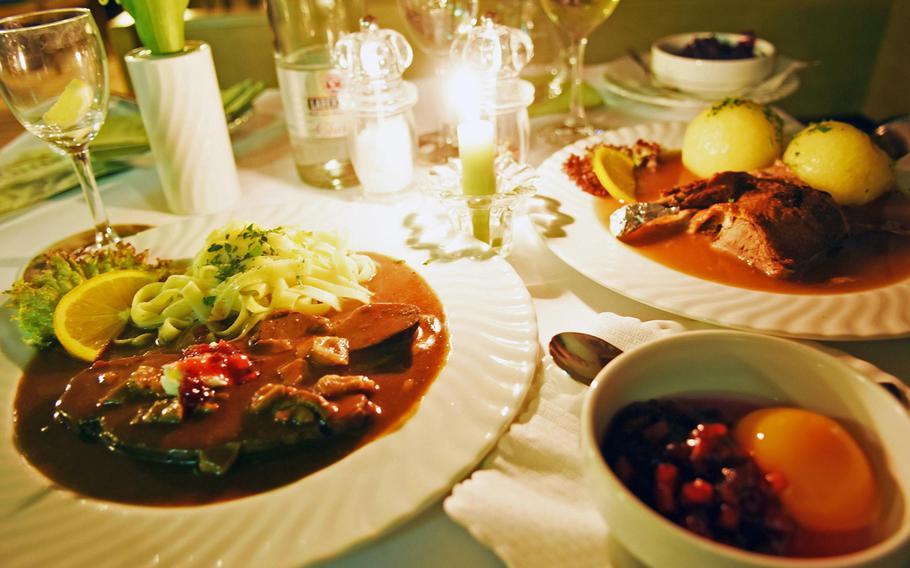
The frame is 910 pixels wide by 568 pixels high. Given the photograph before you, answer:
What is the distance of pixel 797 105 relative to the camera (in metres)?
5.18

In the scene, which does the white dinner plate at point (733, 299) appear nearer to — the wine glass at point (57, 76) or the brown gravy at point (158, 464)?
the brown gravy at point (158, 464)

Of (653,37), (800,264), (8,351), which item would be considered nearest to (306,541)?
(8,351)

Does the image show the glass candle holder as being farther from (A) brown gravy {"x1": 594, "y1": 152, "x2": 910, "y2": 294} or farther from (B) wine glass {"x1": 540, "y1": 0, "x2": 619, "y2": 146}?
(B) wine glass {"x1": 540, "y1": 0, "x2": 619, "y2": 146}

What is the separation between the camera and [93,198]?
7.41 feet

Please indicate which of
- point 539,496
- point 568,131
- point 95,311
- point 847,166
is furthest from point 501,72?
point 539,496

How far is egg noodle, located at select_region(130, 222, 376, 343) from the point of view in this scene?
1.78 meters

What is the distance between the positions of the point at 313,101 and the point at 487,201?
996 mm

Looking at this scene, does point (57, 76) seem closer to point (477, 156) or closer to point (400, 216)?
point (400, 216)

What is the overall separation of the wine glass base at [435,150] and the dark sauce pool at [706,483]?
195 centimetres

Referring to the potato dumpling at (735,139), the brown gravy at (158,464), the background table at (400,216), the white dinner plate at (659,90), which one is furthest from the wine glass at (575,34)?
the brown gravy at (158,464)

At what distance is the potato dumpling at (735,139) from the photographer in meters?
2.56

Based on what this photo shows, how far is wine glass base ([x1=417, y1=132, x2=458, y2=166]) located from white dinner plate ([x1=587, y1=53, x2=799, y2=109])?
1.04 metres

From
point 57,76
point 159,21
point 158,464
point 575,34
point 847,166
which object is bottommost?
point 158,464

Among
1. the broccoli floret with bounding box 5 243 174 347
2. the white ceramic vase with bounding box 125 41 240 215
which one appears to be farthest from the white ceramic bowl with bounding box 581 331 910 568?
the white ceramic vase with bounding box 125 41 240 215
